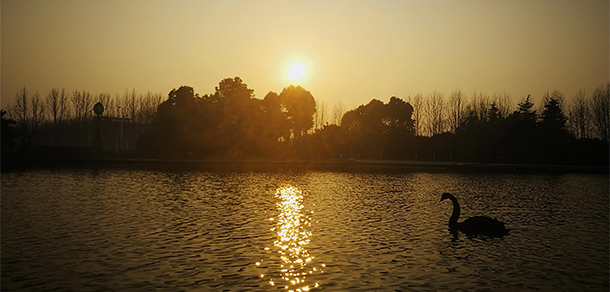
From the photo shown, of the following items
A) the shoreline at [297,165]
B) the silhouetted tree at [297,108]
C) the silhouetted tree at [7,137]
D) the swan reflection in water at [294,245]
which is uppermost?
the silhouetted tree at [297,108]

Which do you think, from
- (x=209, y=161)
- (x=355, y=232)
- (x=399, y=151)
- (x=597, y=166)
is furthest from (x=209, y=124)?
(x=355, y=232)

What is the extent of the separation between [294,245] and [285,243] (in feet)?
1.29

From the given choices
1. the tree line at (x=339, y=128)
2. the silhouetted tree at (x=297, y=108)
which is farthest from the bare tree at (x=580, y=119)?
the silhouetted tree at (x=297, y=108)

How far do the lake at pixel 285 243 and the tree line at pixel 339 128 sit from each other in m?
46.4

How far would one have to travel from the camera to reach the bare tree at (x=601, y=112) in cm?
8188

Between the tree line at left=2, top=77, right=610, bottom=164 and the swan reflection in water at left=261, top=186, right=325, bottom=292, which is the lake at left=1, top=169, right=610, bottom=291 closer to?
the swan reflection in water at left=261, top=186, right=325, bottom=292

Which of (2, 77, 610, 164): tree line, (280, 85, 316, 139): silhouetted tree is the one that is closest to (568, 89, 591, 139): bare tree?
(2, 77, 610, 164): tree line

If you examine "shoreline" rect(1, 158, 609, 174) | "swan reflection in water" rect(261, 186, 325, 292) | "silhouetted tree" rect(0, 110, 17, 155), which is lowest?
"swan reflection in water" rect(261, 186, 325, 292)

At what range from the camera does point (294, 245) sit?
14.5m

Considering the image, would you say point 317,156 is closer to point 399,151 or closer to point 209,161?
point 399,151

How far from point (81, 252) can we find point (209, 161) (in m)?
52.7

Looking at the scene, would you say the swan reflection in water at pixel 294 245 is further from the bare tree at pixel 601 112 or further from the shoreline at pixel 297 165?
the bare tree at pixel 601 112

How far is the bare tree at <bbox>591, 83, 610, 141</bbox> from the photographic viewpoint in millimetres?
81875

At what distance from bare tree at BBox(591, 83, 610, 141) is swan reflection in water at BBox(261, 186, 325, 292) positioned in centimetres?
7807
